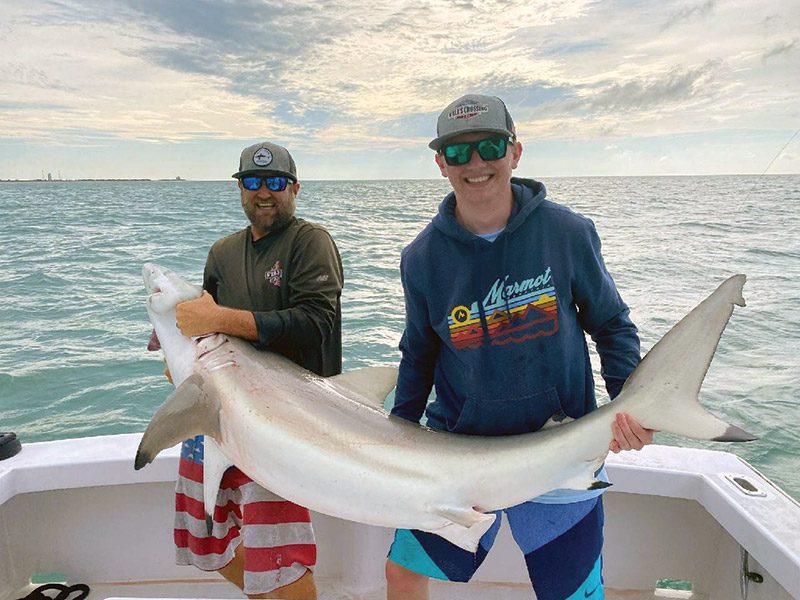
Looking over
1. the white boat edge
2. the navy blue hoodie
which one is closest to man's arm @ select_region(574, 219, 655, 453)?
Answer: the navy blue hoodie

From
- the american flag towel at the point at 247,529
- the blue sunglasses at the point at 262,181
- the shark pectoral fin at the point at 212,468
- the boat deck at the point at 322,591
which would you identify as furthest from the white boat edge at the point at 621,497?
the blue sunglasses at the point at 262,181

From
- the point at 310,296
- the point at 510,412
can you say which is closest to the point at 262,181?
the point at 310,296

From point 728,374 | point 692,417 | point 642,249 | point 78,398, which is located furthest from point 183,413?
point 642,249

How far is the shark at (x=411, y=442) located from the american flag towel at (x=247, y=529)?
56 centimetres

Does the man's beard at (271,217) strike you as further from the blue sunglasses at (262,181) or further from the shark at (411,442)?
the shark at (411,442)

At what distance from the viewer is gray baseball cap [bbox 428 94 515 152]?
7.11 ft

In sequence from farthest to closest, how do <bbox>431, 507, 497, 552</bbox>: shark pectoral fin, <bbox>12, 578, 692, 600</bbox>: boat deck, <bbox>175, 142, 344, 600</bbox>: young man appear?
1. <bbox>12, 578, 692, 600</bbox>: boat deck
2. <bbox>175, 142, 344, 600</bbox>: young man
3. <bbox>431, 507, 497, 552</bbox>: shark pectoral fin

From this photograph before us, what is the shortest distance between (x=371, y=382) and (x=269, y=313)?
20.2 inches

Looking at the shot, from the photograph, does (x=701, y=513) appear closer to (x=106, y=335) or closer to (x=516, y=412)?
(x=516, y=412)

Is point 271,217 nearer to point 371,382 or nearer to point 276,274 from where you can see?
point 276,274

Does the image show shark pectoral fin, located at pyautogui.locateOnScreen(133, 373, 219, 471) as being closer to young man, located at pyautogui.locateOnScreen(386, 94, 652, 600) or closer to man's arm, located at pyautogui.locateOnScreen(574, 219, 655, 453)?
young man, located at pyautogui.locateOnScreen(386, 94, 652, 600)

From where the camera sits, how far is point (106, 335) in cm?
1150

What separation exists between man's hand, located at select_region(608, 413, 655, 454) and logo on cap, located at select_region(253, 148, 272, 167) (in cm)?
183

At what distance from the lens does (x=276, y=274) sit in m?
2.80
